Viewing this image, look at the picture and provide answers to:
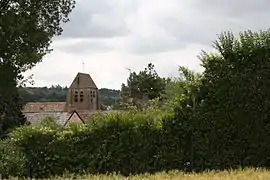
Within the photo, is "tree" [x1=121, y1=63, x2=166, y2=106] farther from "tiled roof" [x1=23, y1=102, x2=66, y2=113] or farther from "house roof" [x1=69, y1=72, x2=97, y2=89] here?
"house roof" [x1=69, y1=72, x2=97, y2=89]

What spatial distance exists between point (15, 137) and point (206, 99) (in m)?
6.55

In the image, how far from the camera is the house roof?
124938 mm

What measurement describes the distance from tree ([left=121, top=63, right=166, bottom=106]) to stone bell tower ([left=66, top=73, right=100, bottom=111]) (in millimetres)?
55080

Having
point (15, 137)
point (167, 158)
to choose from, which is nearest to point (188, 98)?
point (167, 158)

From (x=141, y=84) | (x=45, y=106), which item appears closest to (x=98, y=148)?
(x=141, y=84)

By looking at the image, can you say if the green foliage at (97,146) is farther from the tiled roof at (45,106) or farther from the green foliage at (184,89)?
the tiled roof at (45,106)

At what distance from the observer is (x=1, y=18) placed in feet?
74.3

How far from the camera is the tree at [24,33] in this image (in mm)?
22766

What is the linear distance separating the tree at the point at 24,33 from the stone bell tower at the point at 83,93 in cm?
9633

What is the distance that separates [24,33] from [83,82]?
4088 inches

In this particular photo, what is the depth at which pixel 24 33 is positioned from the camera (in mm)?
23188

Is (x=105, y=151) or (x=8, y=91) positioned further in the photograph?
(x=8, y=91)

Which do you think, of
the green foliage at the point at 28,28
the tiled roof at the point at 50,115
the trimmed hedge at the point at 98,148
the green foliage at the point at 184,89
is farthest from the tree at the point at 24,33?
the green foliage at the point at 184,89

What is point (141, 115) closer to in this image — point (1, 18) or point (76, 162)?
point (76, 162)
